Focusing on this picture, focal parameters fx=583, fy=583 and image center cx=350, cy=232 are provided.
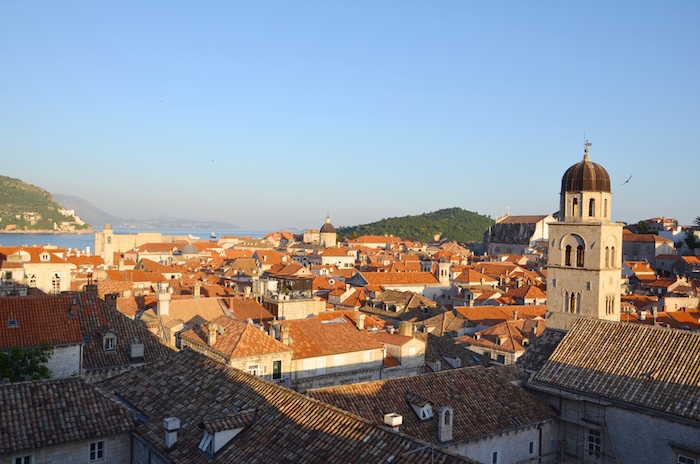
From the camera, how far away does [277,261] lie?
333ft

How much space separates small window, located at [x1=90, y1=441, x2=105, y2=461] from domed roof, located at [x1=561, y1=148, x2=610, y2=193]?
25297mm

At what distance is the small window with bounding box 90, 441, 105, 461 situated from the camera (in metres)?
14.6

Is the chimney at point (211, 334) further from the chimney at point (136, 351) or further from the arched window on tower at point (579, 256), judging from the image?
the arched window on tower at point (579, 256)

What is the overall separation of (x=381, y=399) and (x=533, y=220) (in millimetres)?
130709

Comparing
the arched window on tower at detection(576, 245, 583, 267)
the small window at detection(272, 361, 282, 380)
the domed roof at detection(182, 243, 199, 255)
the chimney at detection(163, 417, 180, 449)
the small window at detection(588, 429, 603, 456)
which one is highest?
the arched window on tower at detection(576, 245, 583, 267)

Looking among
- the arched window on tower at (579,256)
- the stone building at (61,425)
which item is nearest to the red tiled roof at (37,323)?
the stone building at (61,425)

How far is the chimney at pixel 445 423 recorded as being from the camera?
16.8 metres

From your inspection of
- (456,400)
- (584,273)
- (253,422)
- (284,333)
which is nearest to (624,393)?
(456,400)

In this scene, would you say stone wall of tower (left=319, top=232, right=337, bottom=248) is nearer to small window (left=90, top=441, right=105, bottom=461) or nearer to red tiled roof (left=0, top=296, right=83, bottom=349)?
red tiled roof (left=0, top=296, right=83, bottom=349)

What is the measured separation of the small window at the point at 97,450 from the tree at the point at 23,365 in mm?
5419

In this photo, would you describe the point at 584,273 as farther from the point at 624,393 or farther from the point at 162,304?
the point at 162,304

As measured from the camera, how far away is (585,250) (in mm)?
30484

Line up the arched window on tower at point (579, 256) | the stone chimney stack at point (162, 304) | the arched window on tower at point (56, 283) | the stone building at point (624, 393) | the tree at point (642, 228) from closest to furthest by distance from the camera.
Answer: the stone building at point (624, 393), the arched window on tower at point (579, 256), the stone chimney stack at point (162, 304), the arched window on tower at point (56, 283), the tree at point (642, 228)

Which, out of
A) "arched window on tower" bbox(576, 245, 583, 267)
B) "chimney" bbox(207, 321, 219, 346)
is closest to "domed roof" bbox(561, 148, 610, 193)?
"arched window on tower" bbox(576, 245, 583, 267)
